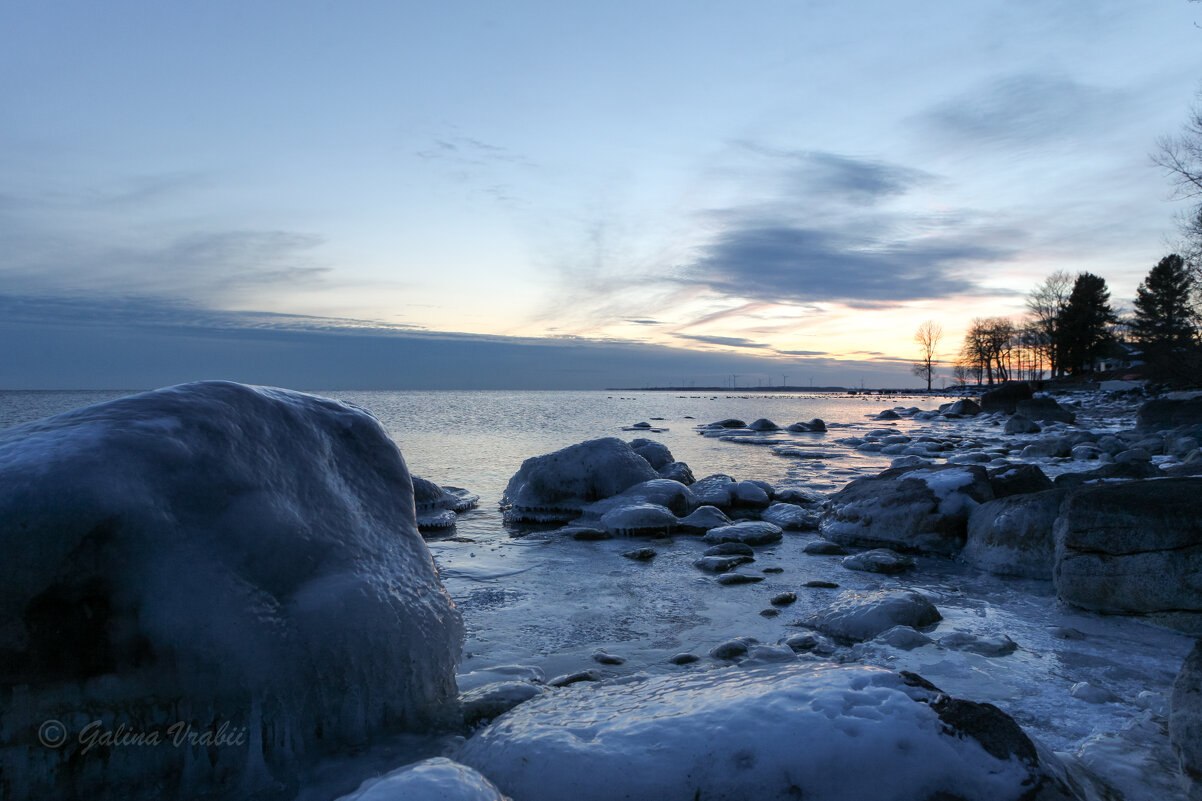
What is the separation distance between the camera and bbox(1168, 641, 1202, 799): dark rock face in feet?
8.33

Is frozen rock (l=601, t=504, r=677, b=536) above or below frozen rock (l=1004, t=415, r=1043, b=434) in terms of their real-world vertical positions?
below

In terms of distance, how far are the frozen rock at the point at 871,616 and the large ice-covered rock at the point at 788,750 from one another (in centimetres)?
159

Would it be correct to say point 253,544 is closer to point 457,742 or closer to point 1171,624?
point 457,742

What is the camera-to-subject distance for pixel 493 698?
3.31 meters

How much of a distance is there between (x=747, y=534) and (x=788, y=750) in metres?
5.14

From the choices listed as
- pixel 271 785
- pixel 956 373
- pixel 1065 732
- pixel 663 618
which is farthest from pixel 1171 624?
pixel 956 373

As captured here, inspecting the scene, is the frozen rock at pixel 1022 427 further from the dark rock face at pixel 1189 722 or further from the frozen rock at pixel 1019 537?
the dark rock face at pixel 1189 722

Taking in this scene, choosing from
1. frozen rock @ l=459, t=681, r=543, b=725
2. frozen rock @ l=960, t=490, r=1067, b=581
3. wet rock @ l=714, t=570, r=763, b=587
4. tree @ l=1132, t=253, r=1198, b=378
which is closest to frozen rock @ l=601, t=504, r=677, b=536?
wet rock @ l=714, t=570, r=763, b=587

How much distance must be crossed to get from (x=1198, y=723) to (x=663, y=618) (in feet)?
9.67

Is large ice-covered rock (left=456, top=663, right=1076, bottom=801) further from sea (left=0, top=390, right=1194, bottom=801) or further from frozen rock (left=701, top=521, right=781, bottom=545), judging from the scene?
frozen rock (left=701, top=521, right=781, bottom=545)

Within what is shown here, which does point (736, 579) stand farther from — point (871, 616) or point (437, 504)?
point (437, 504)

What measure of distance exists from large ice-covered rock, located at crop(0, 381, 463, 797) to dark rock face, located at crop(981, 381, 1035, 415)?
38867 millimetres

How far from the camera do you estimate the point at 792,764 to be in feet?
7.41

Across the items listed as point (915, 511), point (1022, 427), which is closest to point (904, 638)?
point (915, 511)
